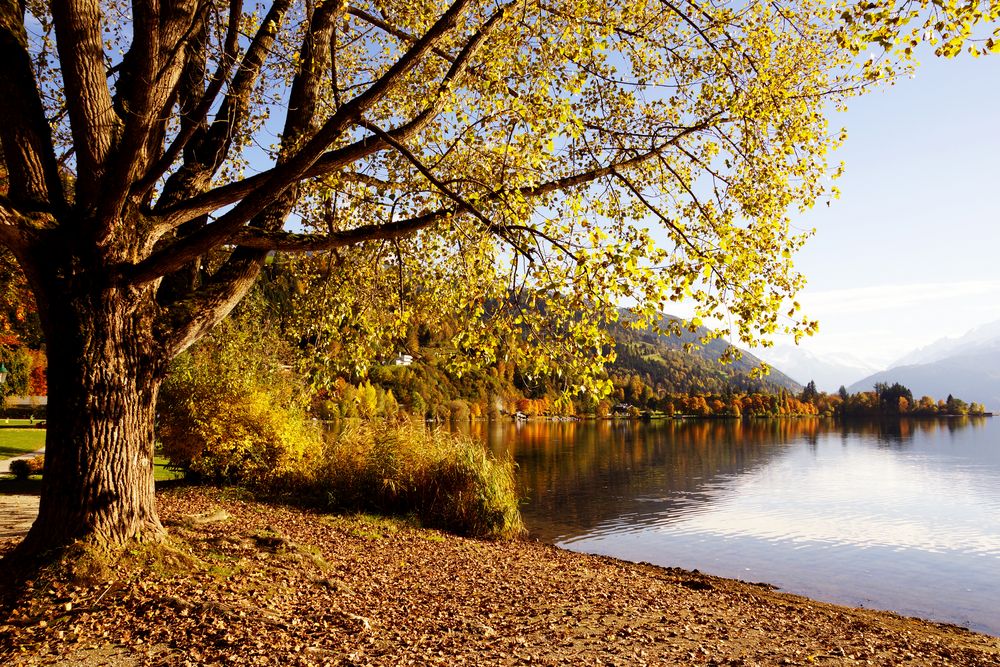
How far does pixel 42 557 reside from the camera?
6680mm

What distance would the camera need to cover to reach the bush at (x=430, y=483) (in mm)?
16859

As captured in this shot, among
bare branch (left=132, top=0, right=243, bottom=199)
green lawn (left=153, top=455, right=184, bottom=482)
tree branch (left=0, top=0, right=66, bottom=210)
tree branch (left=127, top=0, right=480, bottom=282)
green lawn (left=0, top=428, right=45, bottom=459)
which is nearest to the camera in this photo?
tree branch (left=127, top=0, right=480, bottom=282)

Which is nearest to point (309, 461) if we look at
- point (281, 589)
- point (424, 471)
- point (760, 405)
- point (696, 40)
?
point (424, 471)

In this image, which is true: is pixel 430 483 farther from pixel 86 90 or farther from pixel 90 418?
pixel 86 90

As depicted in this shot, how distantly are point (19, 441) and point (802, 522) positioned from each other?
3737cm

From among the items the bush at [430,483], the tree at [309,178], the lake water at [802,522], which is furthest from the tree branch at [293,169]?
the lake water at [802,522]

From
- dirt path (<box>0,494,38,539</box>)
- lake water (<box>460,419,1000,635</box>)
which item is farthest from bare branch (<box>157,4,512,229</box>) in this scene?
lake water (<box>460,419,1000,635</box>)

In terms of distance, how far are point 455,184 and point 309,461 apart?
42.4 feet

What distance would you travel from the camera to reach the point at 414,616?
7910 millimetres

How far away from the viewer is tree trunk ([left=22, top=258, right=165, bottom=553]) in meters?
6.91

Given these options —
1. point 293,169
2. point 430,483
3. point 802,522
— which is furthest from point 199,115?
point 802,522

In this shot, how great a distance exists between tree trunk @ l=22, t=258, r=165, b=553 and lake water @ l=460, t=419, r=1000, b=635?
1507 centimetres

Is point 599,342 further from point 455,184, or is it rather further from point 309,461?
point 309,461

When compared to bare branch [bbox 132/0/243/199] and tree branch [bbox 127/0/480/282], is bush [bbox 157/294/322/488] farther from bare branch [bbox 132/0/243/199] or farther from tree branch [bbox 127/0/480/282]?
tree branch [bbox 127/0/480/282]
